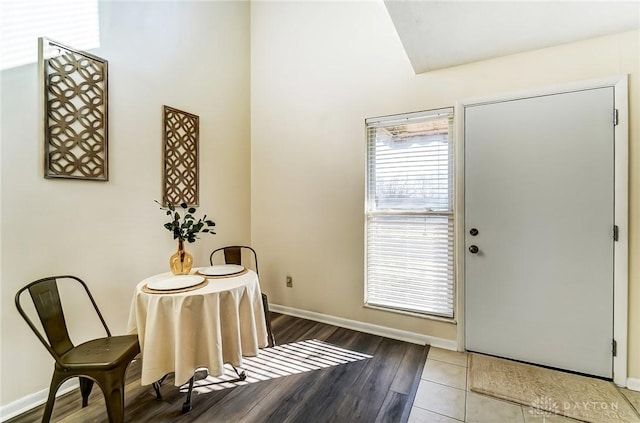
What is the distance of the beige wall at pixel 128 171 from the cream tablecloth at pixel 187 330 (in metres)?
0.61

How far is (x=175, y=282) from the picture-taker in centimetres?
185

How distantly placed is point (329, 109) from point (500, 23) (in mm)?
1564

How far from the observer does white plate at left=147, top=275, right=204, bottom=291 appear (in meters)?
1.75

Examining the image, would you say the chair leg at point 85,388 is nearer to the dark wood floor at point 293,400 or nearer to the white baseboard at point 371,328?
the dark wood floor at point 293,400

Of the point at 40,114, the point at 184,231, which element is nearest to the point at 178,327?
the point at 184,231

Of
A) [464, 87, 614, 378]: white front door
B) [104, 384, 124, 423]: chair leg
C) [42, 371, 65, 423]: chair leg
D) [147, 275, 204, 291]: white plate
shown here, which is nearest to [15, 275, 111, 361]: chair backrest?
[42, 371, 65, 423]: chair leg

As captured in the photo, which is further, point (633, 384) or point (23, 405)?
point (633, 384)

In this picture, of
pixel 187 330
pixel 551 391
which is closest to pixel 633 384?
pixel 551 391

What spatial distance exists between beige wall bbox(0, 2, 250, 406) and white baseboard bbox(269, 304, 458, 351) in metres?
1.02

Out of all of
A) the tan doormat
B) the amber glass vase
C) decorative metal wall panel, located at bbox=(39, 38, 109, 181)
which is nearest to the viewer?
the tan doormat

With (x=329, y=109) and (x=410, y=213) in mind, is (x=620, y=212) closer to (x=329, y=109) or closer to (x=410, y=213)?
(x=410, y=213)

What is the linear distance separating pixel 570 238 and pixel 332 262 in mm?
1963

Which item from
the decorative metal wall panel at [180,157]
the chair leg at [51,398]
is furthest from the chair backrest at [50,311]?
the decorative metal wall panel at [180,157]

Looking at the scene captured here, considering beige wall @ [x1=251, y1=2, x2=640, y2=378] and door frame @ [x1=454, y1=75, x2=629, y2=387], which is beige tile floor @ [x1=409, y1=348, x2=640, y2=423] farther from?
beige wall @ [x1=251, y1=2, x2=640, y2=378]
